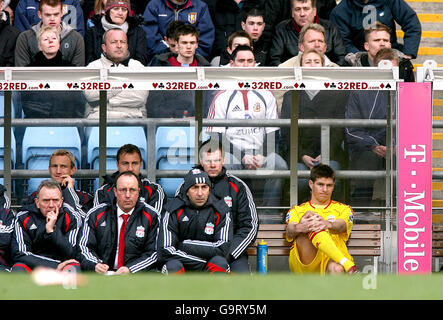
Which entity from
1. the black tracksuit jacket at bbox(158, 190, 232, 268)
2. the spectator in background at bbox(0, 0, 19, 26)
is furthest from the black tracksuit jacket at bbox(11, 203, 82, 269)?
the spectator in background at bbox(0, 0, 19, 26)

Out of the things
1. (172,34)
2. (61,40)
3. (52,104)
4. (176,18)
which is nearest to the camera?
(52,104)

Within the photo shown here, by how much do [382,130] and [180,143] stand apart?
197 cm

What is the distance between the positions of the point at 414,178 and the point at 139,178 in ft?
8.30

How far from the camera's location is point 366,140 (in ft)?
38.1

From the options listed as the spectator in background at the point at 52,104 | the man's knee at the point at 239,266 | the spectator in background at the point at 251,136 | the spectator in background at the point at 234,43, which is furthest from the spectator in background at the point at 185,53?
the man's knee at the point at 239,266

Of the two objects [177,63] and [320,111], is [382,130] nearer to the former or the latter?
[320,111]

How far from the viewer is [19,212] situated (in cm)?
1055

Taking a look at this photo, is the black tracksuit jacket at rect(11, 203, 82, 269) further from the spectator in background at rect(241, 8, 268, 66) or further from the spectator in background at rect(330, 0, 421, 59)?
the spectator in background at rect(330, 0, 421, 59)

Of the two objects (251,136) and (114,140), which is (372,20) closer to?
(251,136)

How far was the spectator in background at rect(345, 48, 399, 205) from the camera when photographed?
11.5m

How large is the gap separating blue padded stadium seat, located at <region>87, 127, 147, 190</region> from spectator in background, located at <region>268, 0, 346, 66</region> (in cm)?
187

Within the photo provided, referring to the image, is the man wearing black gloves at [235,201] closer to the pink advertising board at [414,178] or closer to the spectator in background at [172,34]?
the pink advertising board at [414,178]

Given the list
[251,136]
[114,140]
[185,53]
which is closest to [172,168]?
[114,140]
